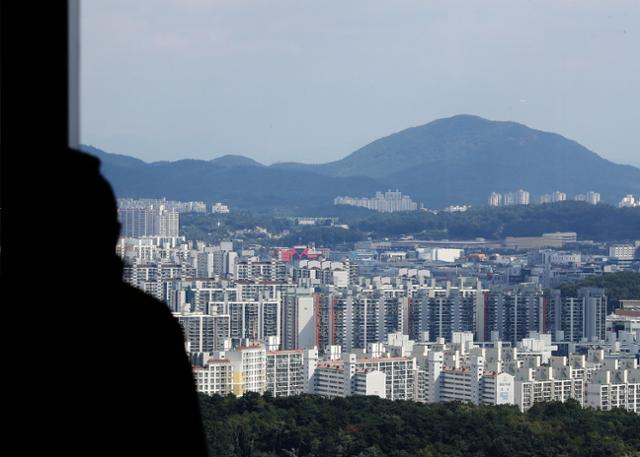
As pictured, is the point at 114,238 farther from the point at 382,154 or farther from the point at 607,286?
the point at 382,154

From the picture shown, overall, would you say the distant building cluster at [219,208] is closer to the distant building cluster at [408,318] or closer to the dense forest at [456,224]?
the dense forest at [456,224]

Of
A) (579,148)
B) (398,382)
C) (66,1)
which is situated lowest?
(398,382)

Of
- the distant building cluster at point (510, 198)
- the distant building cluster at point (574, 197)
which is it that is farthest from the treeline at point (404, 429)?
the distant building cluster at point (510, 198)

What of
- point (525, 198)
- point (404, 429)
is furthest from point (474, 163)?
point (404, 429)

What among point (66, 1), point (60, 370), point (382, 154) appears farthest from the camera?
point (382, 154)

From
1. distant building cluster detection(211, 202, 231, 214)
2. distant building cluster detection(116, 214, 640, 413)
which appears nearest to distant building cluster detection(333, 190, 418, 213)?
distant building cluster detection(116, 214, 640, 413)

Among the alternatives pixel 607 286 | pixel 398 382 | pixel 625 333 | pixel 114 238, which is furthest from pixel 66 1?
pixel 607 286
